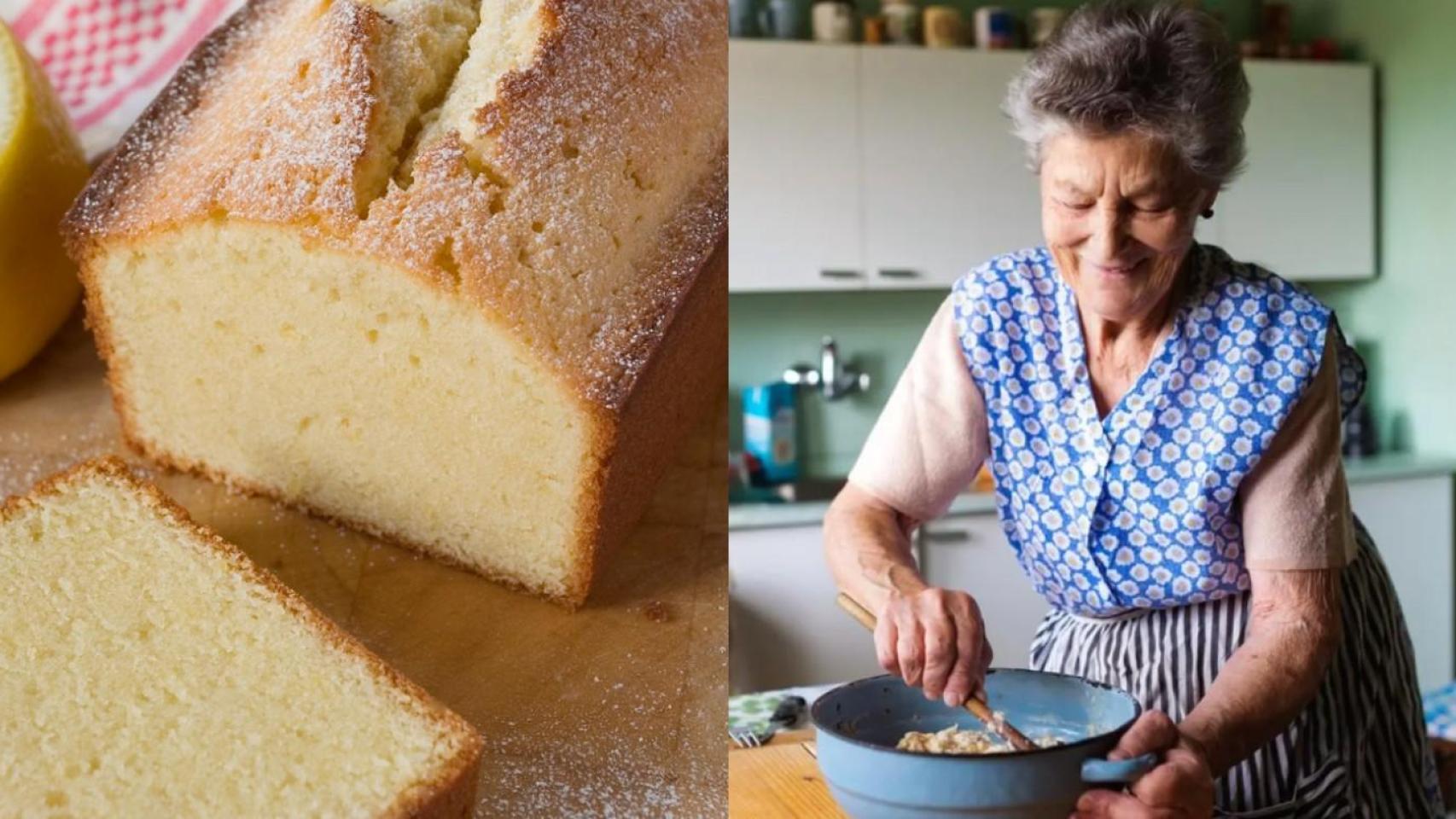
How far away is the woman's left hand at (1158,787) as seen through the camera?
64 cm

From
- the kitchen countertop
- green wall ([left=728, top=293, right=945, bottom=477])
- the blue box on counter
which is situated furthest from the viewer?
green wall ([left=728, top=293, right=945, bottom=477])

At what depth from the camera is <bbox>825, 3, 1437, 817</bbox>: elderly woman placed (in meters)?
0.69

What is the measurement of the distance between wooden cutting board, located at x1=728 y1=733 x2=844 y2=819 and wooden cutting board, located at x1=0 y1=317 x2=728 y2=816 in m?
0.07

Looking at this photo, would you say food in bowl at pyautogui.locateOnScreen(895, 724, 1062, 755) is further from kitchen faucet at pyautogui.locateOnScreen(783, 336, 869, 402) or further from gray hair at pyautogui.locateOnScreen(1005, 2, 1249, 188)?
kitchen faucet at pyautogui.locateOnScreen(783, 336, 869, 402)

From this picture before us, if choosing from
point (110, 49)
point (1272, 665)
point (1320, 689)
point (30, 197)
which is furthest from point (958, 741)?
point (110, 49)

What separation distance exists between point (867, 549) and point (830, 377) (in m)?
1.59

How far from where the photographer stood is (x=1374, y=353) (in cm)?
253

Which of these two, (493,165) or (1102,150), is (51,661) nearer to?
(493,165)

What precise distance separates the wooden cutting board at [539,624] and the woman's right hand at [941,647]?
10 cm

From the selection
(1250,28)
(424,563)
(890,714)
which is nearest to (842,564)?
(890,714)

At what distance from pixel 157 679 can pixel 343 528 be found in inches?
9.4

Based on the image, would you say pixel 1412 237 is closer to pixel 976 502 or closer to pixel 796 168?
pixel 796 168

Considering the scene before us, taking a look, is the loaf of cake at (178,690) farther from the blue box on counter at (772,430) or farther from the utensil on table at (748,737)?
the blue box on counter at (772,430)

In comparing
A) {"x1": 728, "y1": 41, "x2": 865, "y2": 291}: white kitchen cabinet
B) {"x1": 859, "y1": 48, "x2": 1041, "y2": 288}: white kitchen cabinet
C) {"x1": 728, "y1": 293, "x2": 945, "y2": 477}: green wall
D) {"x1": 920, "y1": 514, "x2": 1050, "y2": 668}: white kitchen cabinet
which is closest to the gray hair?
{"x1": 920, "y1": 514, "x2": 1050, "y2": 668}: white kitchen cabinet
